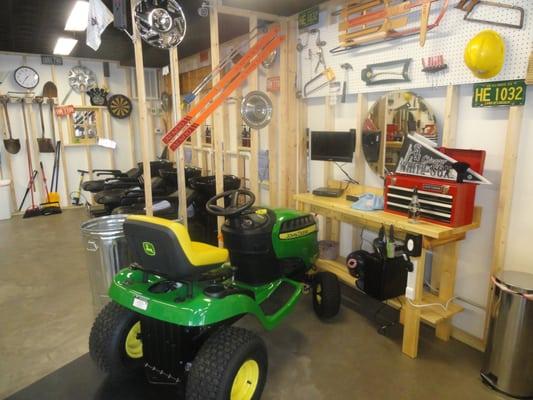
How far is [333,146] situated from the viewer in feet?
11.2

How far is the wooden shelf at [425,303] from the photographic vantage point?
258 centimetres

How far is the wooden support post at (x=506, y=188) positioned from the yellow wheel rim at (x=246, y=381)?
1567 millimetres

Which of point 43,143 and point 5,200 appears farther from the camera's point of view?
point 43,143

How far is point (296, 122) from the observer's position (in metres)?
4.11

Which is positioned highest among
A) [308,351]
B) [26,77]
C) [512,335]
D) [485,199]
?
[26,77]

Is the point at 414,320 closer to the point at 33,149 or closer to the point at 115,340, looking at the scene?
the point at 115,340

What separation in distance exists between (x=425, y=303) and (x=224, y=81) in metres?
2.62

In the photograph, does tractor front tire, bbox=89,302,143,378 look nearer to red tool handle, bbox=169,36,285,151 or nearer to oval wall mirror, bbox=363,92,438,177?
red tool handle, bbox=169,36,285,151

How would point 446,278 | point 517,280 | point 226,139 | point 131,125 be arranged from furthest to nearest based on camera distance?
point 131,125 < point 226,139 < point 446,278 < point 517,280

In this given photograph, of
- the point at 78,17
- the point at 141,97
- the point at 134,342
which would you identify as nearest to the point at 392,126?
the point at 141,97

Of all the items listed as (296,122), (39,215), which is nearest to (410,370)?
(296,122)

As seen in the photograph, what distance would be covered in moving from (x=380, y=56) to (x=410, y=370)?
93.6 inches

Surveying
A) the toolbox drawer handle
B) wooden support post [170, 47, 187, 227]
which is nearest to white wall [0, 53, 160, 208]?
wooden support post [170, 47, 187, 227]

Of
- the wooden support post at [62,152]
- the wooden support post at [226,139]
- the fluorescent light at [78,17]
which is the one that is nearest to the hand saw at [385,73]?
the wooden support post at [226,139]
